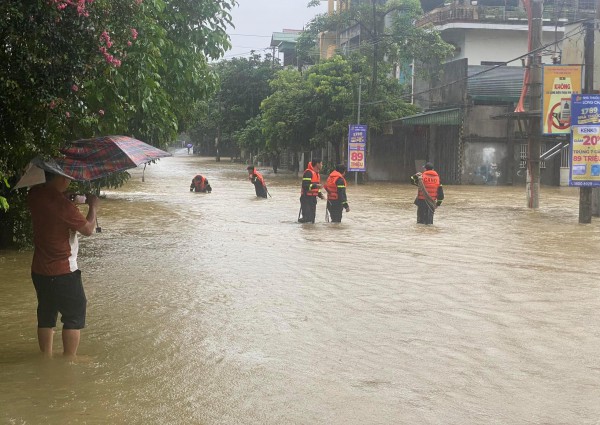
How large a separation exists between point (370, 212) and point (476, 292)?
12437 mm

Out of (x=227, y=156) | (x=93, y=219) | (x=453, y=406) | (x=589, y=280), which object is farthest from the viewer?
(x=227, y=156)

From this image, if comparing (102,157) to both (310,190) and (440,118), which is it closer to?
(310,190)

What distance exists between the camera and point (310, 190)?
61.2ft

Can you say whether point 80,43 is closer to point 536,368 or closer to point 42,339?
point 42,339

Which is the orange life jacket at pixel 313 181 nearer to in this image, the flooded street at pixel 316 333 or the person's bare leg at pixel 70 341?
the flooded street at pixel 316 333

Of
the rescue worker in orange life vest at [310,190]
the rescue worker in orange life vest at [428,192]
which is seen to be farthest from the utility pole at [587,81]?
the rescue worker in orange life vest at [310,190]

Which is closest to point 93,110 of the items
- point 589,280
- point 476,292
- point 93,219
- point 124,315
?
point 124,315

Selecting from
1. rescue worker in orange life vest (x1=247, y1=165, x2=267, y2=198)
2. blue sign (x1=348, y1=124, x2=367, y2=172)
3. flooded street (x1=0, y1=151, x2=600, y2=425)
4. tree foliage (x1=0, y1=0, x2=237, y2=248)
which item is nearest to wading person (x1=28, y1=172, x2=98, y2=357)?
tree foliage (x1=0, y1=0, x2=237, y2=248)

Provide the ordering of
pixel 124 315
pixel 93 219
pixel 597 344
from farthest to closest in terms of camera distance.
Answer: pixel 124 315 → pixel 597 344 → pixel 93 219

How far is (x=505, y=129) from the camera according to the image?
38.4m

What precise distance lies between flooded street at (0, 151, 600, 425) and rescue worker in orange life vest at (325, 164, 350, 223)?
200cm

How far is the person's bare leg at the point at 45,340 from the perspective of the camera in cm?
662

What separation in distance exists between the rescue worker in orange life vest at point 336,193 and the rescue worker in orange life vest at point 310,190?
283 millimetres

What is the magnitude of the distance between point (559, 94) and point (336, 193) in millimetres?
6924
